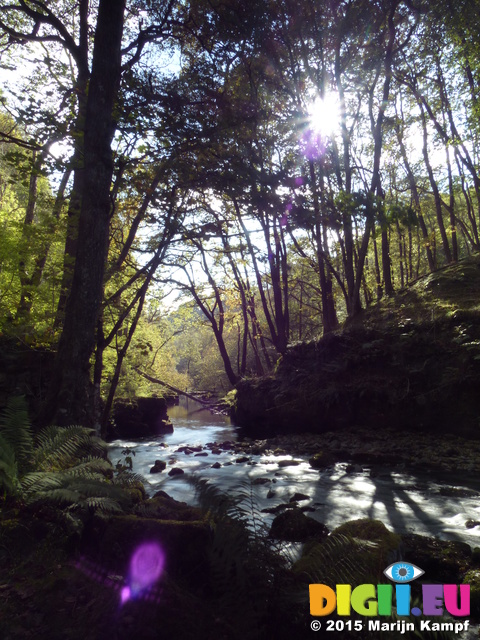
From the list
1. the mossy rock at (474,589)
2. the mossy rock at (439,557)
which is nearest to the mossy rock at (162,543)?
the mossy rock at (439,557)

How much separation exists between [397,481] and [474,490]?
130 centimetres

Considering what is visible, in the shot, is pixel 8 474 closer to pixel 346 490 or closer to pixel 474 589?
pixel 474 589

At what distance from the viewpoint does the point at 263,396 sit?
591 inches

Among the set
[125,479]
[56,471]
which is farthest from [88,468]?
[125,479]

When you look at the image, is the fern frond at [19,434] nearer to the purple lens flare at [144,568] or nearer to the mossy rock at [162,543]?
the mossy rock at [162,543]

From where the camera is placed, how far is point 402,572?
3.04m

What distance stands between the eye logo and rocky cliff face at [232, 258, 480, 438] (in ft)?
22.7

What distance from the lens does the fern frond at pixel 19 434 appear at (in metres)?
4.32

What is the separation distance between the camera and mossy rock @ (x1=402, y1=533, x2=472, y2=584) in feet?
11.0

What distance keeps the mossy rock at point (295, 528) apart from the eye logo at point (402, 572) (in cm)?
139

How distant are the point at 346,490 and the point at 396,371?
5.17m

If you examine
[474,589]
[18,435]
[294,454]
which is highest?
[18,435]

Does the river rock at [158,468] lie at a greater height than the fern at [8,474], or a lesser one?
lesser

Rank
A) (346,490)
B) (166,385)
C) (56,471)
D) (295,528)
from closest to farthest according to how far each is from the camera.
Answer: (56,471)
(295,528)
(346,490)
(166,385)
